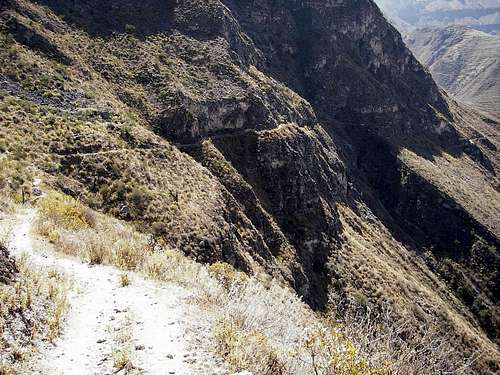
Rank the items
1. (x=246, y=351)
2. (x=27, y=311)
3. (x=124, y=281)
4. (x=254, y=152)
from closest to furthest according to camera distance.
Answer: (x=246, y=351)
(x=27, y=311)
(x=124, y=281)
(x=254, y=152)

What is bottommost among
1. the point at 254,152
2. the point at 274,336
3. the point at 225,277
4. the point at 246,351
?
the point at 254,152

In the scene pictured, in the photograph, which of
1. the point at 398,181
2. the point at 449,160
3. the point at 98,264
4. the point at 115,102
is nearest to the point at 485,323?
the point at 398,181

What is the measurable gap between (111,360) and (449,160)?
13706 cm

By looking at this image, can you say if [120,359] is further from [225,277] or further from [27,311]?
[225,277]

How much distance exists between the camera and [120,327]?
7879 millimetres

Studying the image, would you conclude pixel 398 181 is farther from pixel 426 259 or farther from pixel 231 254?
pixel 231 254

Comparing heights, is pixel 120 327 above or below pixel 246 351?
below

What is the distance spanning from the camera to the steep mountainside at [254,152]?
33.9 m

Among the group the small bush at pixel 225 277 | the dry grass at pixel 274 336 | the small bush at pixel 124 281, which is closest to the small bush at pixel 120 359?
the dry grass at pixel 274 336

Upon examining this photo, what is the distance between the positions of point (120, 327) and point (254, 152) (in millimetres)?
51015

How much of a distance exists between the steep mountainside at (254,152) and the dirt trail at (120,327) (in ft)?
A: 18.3

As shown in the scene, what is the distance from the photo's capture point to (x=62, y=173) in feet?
98.2

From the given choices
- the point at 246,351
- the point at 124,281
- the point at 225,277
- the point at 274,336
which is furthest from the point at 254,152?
the point at 246,351

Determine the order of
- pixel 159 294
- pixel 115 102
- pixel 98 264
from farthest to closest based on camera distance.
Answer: pixel 115 102 < pixel 98 264 < pixel 159 294
